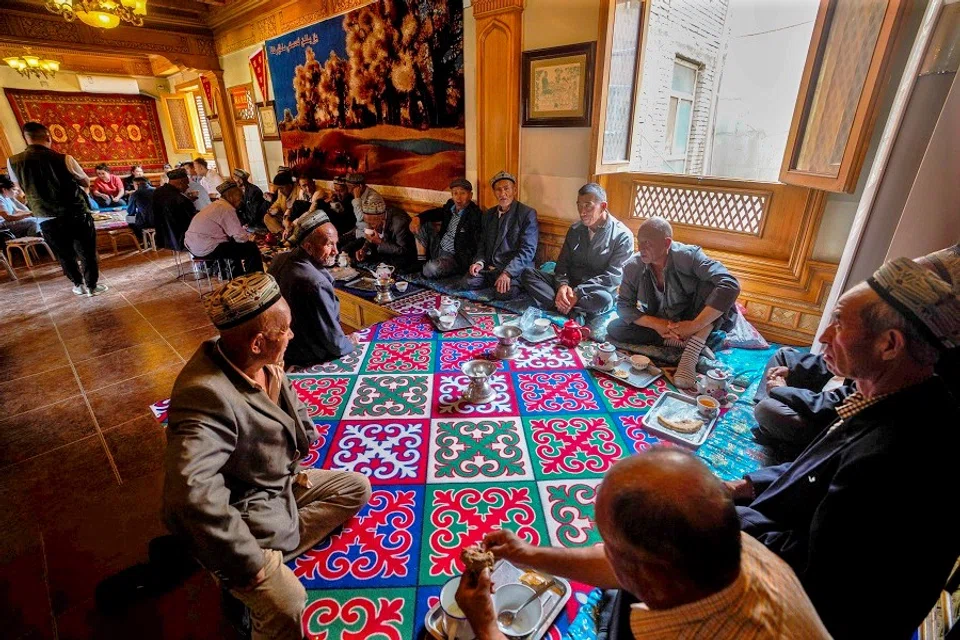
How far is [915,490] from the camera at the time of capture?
1.01 meters

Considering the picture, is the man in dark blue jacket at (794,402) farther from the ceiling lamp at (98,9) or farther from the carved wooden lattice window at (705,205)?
the ceiling lamp at (98,9)

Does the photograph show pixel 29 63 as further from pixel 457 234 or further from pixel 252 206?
pixel 457 234

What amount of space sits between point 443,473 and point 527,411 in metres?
0.68

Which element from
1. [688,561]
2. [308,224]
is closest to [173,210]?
[308,224]

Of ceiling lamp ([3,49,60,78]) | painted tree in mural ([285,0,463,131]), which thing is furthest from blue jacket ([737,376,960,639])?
ceiling lamp ([3,49,60,78])

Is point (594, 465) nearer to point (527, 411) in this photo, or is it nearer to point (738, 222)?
point (527, 411)

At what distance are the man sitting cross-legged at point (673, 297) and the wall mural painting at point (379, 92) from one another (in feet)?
9.59

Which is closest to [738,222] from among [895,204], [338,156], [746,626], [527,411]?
[895,204]

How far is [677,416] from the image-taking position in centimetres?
243

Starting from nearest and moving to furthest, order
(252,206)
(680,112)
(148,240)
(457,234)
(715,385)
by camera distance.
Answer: (715,385) → (457,234) → (680,112) → (252,206) → (148,240)

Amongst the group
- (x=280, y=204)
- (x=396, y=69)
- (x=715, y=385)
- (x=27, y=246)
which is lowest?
(x=27, y=246)

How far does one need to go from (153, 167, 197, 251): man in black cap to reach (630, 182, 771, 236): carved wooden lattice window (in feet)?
20.0

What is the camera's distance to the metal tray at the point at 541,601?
1.36 m

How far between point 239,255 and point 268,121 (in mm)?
3746
